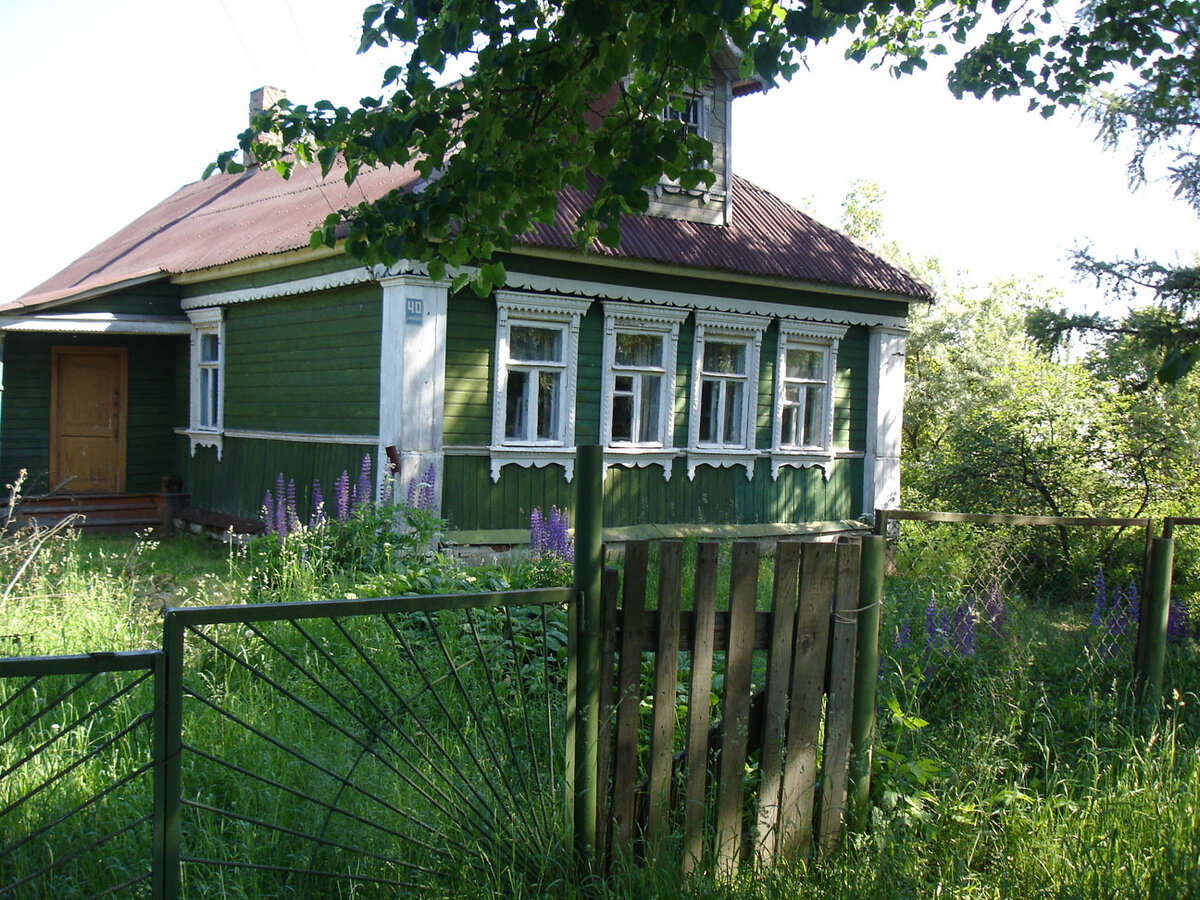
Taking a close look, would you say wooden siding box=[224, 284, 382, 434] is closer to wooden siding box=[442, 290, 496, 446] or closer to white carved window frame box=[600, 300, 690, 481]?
wooden siding box=[442, 290, 496, 446]

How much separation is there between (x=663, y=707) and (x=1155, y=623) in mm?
3150

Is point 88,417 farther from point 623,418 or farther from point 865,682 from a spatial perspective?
point 865,682

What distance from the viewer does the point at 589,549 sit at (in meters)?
3.15

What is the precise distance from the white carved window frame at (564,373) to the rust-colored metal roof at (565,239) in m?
0.70

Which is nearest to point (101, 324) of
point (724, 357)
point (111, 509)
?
point (111, 509)

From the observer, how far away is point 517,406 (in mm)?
10812

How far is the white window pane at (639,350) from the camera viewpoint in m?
11.5

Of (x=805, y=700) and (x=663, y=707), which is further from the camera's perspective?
(x=805, y=700)

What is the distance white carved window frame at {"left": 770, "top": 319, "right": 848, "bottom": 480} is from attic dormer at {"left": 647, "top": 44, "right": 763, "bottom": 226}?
1.73 metres

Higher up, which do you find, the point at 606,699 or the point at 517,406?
the point at 517,406

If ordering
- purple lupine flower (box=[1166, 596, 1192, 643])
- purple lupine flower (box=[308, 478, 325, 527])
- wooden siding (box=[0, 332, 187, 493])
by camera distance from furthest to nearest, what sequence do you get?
wooden siding (box=[0, 332, 187, 493]) < purple lupine flower (box=[308, 478, 325, 527]) < purple lupine flower (box=[1166, 596, 1192, 643])

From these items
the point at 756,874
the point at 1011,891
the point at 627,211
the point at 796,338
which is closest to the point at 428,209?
the point at 627,211

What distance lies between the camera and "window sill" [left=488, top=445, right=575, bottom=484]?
414 inches

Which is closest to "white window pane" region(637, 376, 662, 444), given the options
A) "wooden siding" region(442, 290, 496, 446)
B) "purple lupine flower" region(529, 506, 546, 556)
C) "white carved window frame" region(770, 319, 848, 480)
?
"white carved window frame" region(770, 319, 848, 480)
